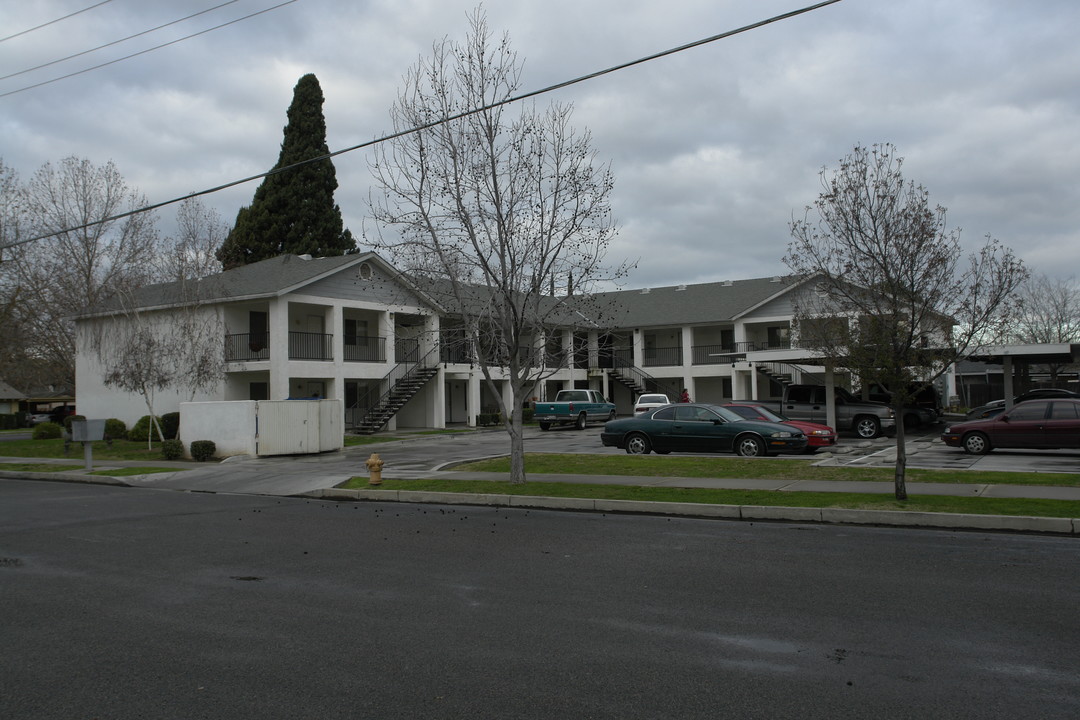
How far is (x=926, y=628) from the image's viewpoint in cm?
627

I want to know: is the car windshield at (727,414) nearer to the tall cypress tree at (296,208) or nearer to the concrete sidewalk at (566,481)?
the concrete sidewalk at (566,481)

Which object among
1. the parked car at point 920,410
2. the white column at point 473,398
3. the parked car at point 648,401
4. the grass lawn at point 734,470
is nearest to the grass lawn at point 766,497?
the grass lawn at point 734,470

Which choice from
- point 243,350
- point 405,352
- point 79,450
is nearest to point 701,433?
point 405,352

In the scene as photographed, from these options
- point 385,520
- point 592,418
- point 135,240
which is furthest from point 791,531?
point 135,240

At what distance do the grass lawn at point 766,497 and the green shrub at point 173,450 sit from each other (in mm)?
10028

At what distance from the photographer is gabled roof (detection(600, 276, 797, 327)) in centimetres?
4638

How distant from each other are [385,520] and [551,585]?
513 cm

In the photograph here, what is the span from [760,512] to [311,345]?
24.9 meters

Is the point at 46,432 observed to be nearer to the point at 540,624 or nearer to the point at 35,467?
the point at 35,467

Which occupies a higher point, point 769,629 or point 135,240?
point 135,240

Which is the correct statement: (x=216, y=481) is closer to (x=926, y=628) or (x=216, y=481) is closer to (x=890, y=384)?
(x=890, y=384)

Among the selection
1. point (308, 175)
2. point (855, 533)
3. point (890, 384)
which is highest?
point (308, 175)

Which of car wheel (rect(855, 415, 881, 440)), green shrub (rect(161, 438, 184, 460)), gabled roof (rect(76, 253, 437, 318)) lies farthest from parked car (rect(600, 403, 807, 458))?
green shrub (rect(161, 438, 184, 460))

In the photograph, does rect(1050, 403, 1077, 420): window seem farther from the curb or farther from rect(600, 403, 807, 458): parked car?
the curb
